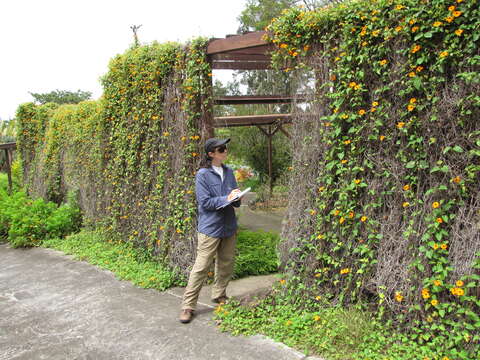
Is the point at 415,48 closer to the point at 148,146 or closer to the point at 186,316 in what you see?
the point at 186,316

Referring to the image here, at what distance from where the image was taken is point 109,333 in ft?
12.5

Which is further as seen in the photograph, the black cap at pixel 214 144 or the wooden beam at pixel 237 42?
the wooden beam at pixel 237 42

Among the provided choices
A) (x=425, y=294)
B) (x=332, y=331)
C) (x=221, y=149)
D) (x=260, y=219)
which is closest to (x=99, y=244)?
(x=221, y=149)

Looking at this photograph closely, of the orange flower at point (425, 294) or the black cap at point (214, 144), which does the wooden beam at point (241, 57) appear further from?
the orange flower at point (425, 294)

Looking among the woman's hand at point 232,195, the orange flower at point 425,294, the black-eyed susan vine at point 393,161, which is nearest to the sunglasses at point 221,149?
the woman's hand at point 232,195

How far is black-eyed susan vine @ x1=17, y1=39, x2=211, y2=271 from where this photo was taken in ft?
16.1

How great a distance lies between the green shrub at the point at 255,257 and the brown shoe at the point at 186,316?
1.14 metres

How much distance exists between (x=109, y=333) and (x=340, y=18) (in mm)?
3629

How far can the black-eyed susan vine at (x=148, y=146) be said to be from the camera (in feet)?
16.1

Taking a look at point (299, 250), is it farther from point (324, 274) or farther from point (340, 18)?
point (340, 18)

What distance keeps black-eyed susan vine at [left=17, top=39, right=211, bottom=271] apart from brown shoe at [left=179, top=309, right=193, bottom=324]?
1021mm

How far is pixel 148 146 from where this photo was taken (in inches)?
219

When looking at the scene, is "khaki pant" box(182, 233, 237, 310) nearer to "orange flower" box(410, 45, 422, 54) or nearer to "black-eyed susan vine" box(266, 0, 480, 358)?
"black-eyed susan vine" box(266, 0, 480, 358)

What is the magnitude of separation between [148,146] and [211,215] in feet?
6.74
